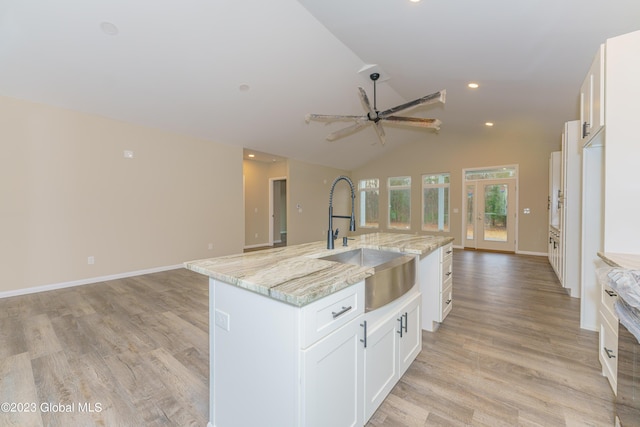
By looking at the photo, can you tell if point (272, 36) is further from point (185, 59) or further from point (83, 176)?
point (83, 176)

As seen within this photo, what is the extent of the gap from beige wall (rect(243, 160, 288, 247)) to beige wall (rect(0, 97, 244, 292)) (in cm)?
206

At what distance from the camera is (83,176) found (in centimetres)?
421

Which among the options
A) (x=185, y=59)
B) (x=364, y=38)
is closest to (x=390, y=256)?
(x=364, y=38)

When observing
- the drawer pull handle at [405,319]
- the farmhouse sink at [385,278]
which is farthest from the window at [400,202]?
the drawer pull handle at [405,319]

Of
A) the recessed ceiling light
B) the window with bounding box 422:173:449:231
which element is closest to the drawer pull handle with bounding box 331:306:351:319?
the recessed ceiling light

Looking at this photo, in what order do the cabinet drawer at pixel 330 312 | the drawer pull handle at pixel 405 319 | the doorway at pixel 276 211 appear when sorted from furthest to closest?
the doorway at pixel 276 211, the drawer pull handle at pixel 405 319, the cabinet drawer at pixel 330 312

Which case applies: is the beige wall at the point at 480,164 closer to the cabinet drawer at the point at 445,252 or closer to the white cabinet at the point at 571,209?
the white cabinet at the point at 571,209

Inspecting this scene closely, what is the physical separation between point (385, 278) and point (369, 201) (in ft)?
26.8

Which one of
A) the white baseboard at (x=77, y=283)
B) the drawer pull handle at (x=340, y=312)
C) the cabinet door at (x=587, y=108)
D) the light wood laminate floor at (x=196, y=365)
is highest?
the cabinet door at (x=587, y=108)

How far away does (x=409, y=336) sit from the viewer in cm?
202

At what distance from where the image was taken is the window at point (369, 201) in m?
9.40

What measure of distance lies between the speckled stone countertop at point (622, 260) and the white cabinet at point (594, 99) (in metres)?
0.88

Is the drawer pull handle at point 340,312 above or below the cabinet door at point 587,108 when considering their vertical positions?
below

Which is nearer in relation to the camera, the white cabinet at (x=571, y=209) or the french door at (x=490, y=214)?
the white cabinet at (x=571, y=209)
